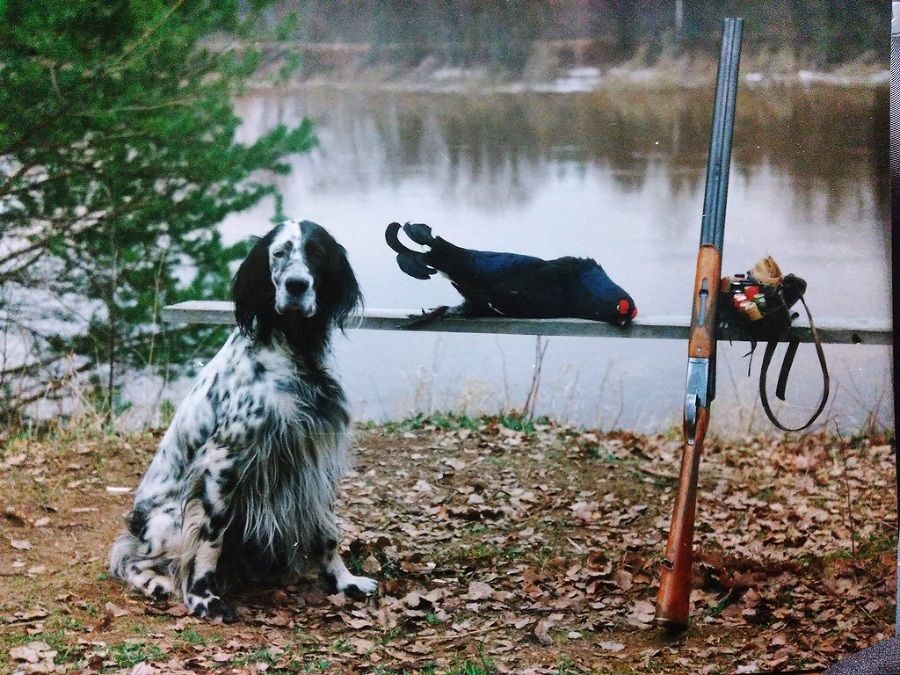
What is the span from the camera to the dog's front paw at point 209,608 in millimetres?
2514

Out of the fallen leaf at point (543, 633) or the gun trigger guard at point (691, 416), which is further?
the fallen leaf at point (543, 633)

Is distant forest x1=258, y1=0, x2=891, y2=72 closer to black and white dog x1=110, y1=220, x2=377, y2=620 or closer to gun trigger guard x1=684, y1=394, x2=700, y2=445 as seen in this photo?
black and white dog x1=110, y1=220, x2=377, y2=620

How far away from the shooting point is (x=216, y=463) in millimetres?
2559

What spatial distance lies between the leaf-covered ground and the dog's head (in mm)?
459

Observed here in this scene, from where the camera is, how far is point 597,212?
279 centimetres

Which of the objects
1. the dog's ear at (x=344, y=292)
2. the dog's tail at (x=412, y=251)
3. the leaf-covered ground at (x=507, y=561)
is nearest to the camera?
the leaf-covered ground at (x=507, y=561)

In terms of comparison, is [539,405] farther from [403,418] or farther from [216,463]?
[216,463]

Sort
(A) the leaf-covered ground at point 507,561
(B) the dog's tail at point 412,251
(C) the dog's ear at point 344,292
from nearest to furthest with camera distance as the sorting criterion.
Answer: (A) the leaf-covered ground at point 507,561
(C) the dog's ear at point 344,292
(B) the dog's tail at point 412,251

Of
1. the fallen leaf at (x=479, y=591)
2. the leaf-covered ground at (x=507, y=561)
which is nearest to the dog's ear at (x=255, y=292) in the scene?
the leaf-covered ground at (x=507, y=561)

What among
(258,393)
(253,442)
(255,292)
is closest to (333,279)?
(255,292)

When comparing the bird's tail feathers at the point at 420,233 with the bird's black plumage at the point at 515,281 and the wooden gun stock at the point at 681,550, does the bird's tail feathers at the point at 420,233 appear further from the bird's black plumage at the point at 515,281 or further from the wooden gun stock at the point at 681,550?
the wooden gun stock at the point at 681,550

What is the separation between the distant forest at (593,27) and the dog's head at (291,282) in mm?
605

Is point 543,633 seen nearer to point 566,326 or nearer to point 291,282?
point 566,326

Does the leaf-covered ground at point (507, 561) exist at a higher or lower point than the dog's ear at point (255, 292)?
lower
